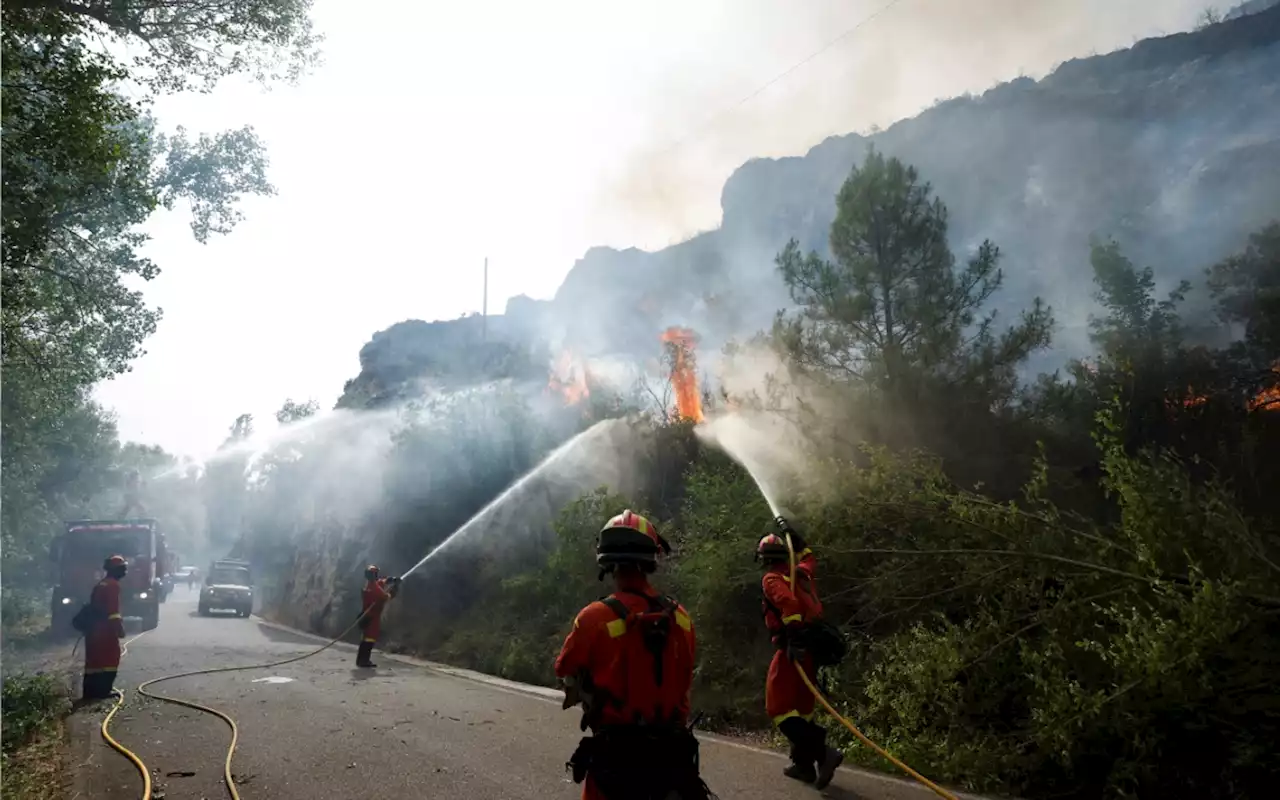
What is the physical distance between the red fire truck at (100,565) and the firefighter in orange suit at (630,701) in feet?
80.5

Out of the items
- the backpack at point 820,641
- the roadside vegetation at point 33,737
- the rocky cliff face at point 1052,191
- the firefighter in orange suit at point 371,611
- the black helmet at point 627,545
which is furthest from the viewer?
the rocky cliff face at point 1052,191

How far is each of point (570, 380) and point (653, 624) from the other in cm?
2397

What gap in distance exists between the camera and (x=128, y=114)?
31.5 feet

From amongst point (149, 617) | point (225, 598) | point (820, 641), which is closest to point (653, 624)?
point (820, 641)

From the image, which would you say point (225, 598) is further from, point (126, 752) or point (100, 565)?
point (126, 752)

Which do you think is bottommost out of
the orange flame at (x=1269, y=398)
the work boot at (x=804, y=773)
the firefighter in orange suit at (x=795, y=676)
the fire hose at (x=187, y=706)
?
the fire hose at (x=187, y=706)

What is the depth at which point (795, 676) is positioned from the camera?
5.62 m

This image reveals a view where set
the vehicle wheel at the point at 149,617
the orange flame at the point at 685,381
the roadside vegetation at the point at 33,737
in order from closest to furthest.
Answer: the roadside vegetation at the point at 33,737 → the orange flame at the point at 685,381 → the vehicle wheel at the point at 149,617

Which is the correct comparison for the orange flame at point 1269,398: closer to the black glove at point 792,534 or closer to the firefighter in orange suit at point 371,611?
the black glove at point 792,534

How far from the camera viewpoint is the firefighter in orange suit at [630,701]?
115 inches

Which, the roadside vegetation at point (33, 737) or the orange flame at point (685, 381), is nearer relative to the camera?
the roadside vegetation at point (33, 737)

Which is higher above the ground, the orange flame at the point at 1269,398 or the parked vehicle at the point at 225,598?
the orange flame at the point at 1269,398

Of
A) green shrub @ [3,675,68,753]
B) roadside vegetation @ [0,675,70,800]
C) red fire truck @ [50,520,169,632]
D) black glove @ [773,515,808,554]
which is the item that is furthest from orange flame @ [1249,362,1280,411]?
red fire truck @ [50,520,169,632]

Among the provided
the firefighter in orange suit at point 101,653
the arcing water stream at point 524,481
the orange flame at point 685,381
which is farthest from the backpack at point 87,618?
the orange flame at point 685,381
